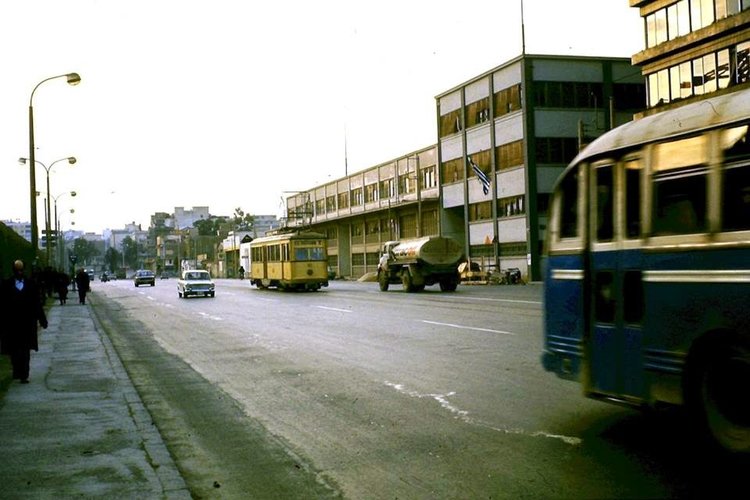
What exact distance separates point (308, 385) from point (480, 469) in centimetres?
511

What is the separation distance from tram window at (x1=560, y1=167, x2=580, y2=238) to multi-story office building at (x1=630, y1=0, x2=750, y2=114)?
31.8 meters

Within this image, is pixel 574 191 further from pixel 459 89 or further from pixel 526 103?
pixel 459 89

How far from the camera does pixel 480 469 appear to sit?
6.38 m

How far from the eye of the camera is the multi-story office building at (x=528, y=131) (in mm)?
54875

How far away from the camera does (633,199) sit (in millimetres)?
7156

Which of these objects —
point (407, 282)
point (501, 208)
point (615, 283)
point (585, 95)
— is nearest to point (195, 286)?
point (407, 282)

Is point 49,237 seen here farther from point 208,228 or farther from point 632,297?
point 208,228

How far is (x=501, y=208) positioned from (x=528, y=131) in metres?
6.08

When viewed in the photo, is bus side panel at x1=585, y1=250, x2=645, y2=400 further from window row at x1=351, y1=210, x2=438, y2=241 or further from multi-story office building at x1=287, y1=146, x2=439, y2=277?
window row at x1=351, y1=210, x2=438, y2=241

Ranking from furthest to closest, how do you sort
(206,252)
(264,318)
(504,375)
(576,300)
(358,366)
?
1. (206,252)
2. (264,318)
3. (358,366)
4. (504,375)
5. (576,300)

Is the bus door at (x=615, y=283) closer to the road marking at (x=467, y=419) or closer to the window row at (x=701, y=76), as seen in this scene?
the road marking at (x=467, y=419)

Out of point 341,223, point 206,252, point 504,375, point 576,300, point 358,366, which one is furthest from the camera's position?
point 206,252

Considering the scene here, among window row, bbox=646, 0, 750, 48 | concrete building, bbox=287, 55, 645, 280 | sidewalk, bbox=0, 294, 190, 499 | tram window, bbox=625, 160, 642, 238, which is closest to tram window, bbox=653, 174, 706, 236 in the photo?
tram window, bbox=625, 160, 642, 238

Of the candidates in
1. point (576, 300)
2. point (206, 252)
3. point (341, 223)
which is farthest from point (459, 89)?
point (206, 252)
